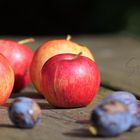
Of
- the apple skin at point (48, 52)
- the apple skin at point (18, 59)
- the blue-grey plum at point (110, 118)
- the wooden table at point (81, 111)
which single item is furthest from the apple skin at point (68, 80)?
the blue-grey plum at point (110, 118)

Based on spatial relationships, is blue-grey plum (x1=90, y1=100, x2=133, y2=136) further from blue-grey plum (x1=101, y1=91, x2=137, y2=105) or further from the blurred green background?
the blurred green background

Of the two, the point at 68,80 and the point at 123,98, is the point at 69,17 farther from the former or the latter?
the point at 123,98

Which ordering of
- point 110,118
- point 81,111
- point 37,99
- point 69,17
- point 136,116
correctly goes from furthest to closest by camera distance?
point 69,17
point 37,99
point 81,111
point 136,116
point 110,118

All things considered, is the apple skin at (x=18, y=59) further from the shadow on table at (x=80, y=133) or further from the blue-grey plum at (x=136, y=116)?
the blue-grey plum at (x=136, y=116)

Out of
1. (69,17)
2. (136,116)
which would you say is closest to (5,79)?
(136,116)

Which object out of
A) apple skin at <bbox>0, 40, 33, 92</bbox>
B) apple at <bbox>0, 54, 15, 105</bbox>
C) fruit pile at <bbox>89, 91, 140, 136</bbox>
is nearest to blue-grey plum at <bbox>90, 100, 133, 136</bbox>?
fruit pile at <bbox>89, 91, 140, 136</bbox>

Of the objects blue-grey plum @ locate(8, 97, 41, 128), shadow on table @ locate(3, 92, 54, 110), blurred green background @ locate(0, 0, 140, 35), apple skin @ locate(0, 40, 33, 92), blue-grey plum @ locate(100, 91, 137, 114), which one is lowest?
blurred green background @ locate(0, 0, 140, 35)

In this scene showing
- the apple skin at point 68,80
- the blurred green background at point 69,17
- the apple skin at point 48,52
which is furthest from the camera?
the blurred green background at point 69,17
